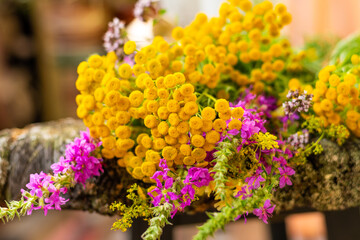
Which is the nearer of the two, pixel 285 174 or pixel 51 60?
pixel 285 174

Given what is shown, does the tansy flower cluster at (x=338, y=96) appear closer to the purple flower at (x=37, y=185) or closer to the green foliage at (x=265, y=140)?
the green foliage at (x=265, y=140)

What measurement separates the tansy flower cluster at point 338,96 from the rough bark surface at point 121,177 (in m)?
0.05


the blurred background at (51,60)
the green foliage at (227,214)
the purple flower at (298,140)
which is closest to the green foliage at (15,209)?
the green foliage at (227,214)

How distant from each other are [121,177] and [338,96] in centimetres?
36

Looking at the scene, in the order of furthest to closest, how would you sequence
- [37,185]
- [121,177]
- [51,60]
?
[51,60], [121,177], [37,185]

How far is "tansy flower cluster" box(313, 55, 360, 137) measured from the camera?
507mm

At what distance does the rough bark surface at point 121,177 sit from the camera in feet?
1.89

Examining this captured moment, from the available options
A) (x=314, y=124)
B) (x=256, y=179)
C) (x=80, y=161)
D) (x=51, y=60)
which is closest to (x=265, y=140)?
(x=256, y=179)

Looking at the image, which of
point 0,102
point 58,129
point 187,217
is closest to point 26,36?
point 0,102

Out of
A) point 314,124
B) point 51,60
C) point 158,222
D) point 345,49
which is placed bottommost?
point 158,222

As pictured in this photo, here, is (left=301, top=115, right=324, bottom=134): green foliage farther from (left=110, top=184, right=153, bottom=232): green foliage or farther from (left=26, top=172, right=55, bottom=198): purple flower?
(left=26, top=172, right=55, bottom=198): purple flower

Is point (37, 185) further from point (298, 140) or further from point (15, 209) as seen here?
point (298, 140)

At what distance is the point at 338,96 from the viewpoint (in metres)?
0.51

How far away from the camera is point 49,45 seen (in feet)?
9.16
